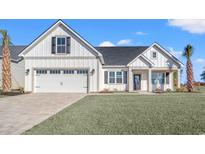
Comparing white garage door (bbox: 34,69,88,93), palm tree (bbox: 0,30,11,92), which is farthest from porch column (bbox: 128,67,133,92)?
palm tree (bbox: 0,30,11,92)

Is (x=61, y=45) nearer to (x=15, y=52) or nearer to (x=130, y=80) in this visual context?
(x=130, y=80)

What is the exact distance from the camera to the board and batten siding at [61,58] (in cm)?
2606

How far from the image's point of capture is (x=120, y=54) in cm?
3131

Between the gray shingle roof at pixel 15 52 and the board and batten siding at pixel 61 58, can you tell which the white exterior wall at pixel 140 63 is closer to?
the board and batten siding at pixel 61 58

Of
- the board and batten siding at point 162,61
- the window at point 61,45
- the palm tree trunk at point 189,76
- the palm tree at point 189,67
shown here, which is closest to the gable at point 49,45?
the window at point 61,45

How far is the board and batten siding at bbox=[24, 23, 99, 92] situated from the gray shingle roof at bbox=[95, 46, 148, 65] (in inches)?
141

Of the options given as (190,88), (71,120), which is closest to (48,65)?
(190,88)

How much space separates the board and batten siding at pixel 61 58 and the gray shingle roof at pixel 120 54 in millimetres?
3572

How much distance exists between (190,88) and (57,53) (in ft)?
45.4

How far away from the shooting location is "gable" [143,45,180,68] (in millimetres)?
29978

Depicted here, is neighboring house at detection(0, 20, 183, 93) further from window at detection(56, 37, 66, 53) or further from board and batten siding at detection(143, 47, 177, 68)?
board and batten siding at detection(143, 47, 177, 68)

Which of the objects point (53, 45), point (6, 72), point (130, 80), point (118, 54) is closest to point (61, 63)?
point (53, 45)

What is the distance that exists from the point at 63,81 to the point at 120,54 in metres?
7.99
